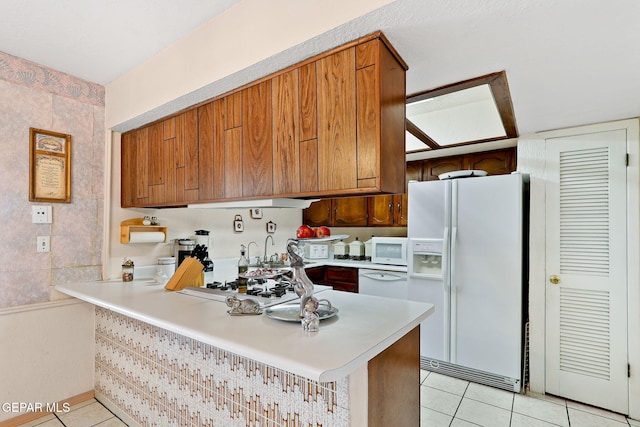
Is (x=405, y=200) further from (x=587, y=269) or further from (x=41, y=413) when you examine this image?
(x=41, y=413)

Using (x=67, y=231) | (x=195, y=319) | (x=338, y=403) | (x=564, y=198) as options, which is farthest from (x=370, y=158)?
(x=67, y=231)

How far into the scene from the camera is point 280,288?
2.23m

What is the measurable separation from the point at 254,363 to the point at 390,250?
2371 millimetres

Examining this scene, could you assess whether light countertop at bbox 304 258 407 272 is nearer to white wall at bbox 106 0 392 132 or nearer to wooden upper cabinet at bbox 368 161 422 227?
wooden upper cabinet at bbox 368 161 422 227

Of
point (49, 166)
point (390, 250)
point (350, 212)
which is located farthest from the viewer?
point (350, 212)

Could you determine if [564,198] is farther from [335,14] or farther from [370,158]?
[335,14]

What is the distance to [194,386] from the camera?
72.9 inches

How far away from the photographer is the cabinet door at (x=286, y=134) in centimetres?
167

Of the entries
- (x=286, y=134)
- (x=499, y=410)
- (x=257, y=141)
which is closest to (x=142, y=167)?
(x=257, y=141)

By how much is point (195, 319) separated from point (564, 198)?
2731 mm

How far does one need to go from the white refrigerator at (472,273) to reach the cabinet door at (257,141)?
1.77 meters

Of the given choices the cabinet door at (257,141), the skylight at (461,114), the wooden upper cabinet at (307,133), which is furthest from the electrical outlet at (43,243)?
the skylight at (461,114)

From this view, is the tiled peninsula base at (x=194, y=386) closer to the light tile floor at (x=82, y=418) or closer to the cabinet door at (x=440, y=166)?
the light tile floor at (x=82, y=418)

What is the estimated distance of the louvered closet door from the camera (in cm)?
239
